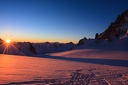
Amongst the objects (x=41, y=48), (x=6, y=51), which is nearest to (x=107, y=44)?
(x=6, y=51)

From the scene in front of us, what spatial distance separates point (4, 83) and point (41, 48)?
394 feet

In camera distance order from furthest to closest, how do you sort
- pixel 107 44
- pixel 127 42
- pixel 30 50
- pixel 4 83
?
pixel 30 50 < pixel 107 44 < pixel 127 42 < pixel 4 83

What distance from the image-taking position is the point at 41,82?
11320 mm

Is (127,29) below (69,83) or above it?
above

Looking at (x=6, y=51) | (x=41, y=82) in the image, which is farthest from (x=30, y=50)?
(x=41, y=82)

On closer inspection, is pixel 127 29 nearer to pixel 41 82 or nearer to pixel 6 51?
pixel 6 51

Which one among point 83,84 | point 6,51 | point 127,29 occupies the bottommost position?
point 83,84

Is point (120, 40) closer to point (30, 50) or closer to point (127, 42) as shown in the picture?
point (127, 42)

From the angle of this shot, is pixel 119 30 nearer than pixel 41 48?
Yes

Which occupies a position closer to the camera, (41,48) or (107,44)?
(107,44)

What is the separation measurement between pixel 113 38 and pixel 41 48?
228ft

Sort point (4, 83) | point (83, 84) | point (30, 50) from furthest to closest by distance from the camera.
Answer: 1. point (30, 50)
2. point (83, 84)
3. point (4, 83)

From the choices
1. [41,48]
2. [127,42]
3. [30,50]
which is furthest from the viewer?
[41,48]

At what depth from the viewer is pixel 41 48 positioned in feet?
427
